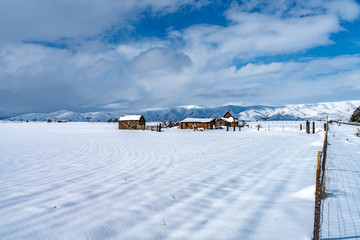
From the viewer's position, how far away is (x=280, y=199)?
16.6 ft

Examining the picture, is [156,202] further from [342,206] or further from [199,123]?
[199,123]

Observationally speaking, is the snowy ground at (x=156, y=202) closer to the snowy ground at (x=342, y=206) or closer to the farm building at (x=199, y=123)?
the snowy ground at (x=342, y=206)

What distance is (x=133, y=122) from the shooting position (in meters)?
47.0

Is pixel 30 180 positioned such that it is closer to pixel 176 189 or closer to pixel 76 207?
pixel 76 207

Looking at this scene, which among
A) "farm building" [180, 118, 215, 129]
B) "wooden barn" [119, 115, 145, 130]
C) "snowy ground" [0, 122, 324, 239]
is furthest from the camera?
"farm building" [180, 118, 215, 129]

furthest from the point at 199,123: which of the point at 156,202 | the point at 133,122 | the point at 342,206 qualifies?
the point at 156,202

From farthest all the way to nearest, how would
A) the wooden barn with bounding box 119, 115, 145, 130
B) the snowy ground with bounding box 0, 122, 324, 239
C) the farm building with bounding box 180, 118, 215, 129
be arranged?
the farm building with bounding box 180, 118, 215, 129 → the wooden barn with bounding box 119, 115, 145, 130 → the snowy ground with bounding box 0, 122, 324, 239

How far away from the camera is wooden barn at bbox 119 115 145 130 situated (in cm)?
4641

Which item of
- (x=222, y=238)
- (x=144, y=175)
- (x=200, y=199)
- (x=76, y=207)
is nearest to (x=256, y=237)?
(x=222, y=238)

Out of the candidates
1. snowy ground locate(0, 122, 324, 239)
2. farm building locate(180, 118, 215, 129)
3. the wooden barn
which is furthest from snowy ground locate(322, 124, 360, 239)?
farm building locate(180, 118, 215, 129)

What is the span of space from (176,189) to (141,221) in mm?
1927

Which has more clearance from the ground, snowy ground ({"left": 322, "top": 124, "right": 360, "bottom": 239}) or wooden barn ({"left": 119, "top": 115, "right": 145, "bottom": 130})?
wooden barn ({"left": 119, "top": 115, "right": 145, "bottom": 130})

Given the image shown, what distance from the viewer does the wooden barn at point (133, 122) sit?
4641 cm

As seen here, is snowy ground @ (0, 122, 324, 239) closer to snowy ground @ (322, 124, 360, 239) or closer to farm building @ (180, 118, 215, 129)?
snowy ground @ (322, 124, 360, 239)
